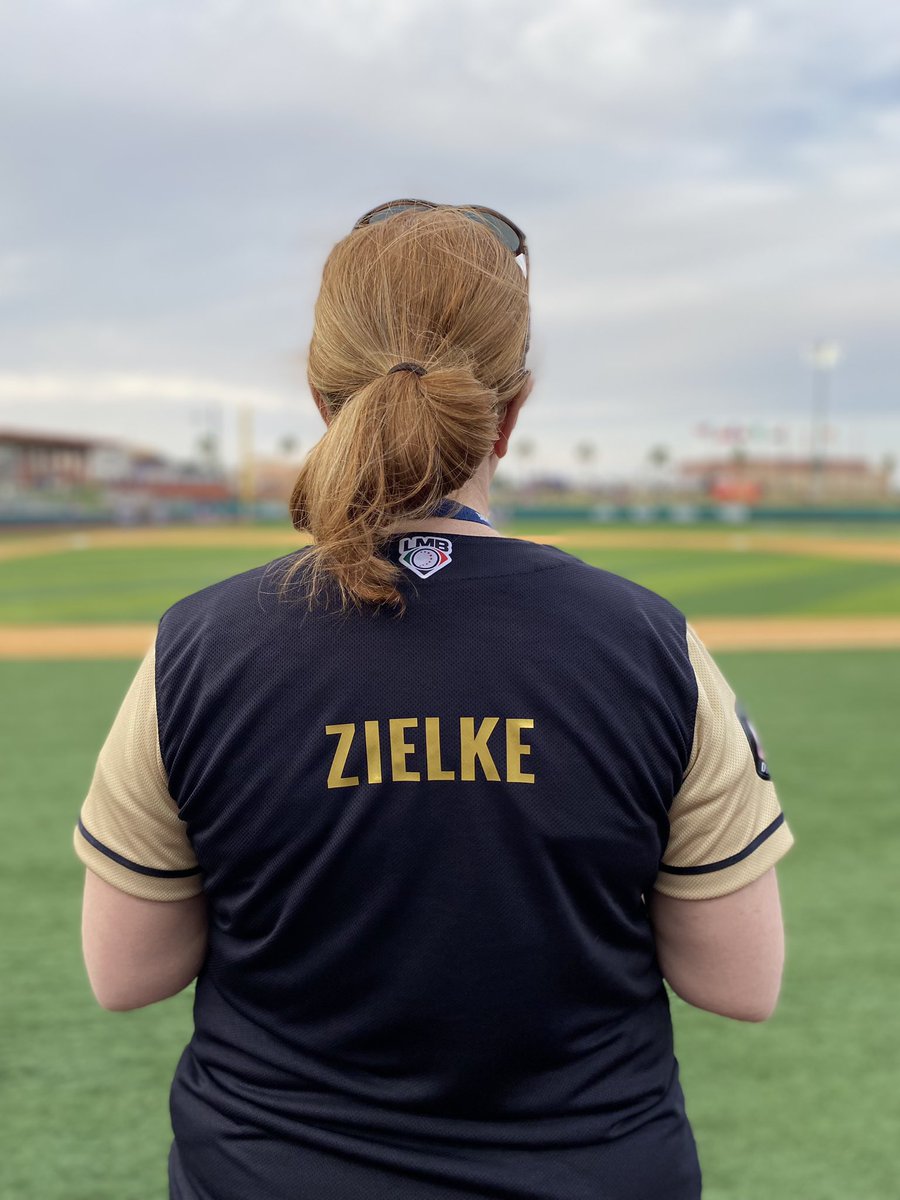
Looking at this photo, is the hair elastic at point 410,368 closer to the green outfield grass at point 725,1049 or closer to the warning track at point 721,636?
the green outfield grass at point 725,1049

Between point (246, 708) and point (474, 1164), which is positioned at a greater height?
point (246, 708)

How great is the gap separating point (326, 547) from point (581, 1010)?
0.59 meters

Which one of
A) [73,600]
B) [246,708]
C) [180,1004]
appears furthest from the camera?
[73,600]

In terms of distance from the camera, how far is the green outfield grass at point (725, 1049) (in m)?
2.91

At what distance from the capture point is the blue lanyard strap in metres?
1.26

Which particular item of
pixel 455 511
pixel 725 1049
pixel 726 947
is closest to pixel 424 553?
pixel 455 511

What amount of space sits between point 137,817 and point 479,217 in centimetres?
82

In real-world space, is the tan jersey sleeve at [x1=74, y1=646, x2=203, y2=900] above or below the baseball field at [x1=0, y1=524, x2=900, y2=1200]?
above

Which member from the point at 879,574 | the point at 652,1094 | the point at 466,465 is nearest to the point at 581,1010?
the point at 652,1094

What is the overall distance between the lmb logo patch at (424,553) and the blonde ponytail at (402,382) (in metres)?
0.02

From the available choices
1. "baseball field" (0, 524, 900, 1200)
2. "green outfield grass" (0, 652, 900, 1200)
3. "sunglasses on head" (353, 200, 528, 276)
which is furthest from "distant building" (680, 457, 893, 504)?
"sunglasses on head" (353, 200, 528, 276)

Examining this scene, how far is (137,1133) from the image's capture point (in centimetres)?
306

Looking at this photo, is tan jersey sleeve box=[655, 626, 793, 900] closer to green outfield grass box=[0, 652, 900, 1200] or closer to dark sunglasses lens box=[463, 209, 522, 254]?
dark sunglasses lens box=[463, 209, 522, 254]

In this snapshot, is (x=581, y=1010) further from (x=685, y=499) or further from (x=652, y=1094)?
(x=685, y=499)
